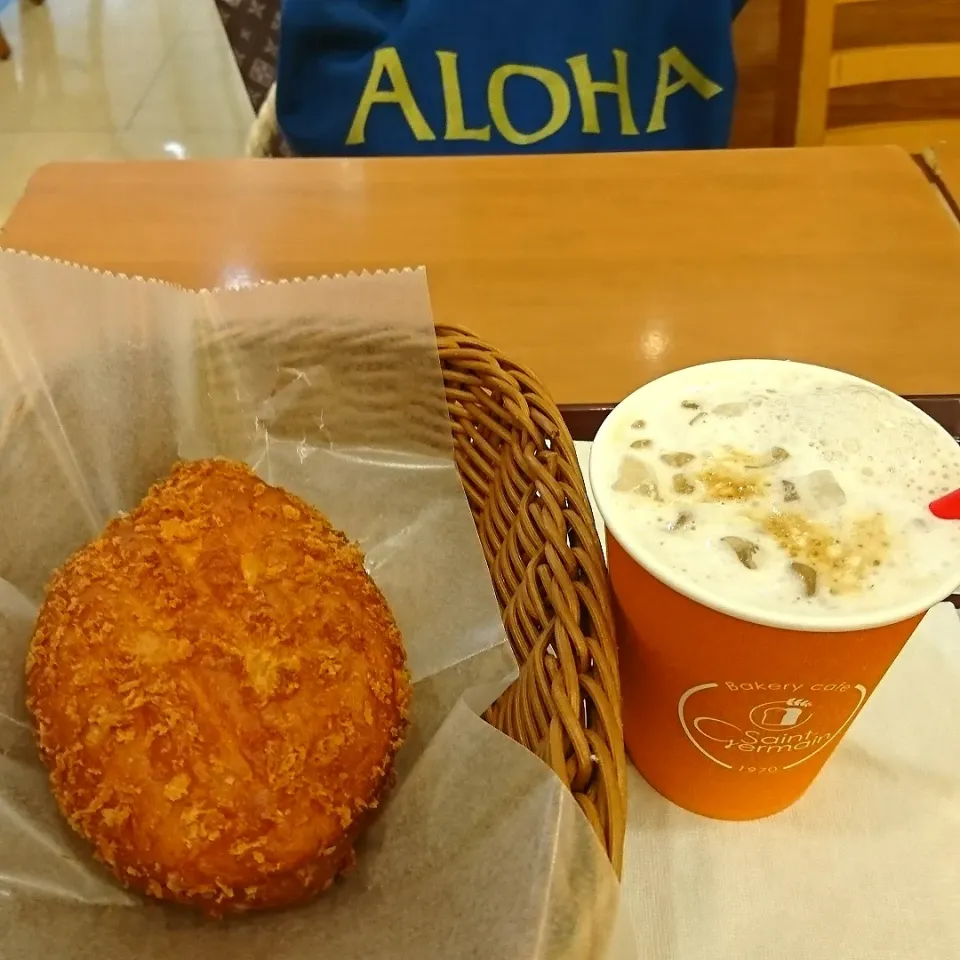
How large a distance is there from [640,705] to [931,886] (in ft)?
0.69

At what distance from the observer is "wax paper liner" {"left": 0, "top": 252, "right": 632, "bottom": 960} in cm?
54

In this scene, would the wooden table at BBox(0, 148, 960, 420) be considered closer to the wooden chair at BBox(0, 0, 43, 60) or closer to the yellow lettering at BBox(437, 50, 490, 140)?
the yellow lettering at BBox(437, 50, 490, 140)

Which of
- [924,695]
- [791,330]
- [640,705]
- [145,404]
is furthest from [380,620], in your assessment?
[791,330]

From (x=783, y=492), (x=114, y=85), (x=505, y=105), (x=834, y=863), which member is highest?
(x=783, y=492)

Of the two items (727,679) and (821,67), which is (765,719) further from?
(821,67)

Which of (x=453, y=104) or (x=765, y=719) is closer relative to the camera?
(x=765, y=719)

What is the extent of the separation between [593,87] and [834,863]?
1230 millimetres

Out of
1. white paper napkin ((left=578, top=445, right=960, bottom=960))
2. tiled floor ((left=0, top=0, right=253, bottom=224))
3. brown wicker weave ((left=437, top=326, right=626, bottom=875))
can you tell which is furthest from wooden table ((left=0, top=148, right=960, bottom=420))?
tiled floor ((left=0, top=0, right=253, bottom=224))

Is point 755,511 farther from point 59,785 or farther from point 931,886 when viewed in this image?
point 59,785

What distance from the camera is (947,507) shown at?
0.56m

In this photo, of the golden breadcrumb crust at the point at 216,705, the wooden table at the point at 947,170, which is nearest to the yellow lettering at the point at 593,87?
the wooden table at the point at 947,170

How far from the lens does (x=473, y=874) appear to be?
55 cm

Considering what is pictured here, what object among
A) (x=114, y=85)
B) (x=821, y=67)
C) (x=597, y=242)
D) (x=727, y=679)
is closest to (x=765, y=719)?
(x=727, y=679)

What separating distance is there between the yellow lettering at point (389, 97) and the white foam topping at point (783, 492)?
97cm
